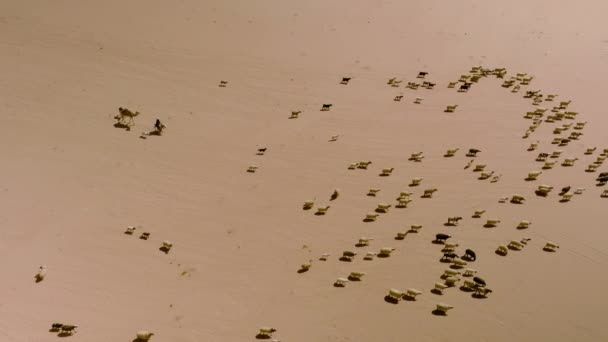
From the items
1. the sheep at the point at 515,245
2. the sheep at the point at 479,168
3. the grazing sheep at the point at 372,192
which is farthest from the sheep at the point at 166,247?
the sheep at the point at 479,168

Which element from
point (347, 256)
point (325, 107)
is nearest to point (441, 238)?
point (347, 256)

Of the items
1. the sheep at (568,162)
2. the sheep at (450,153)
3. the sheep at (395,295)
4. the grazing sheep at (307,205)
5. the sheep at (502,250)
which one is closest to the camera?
the sheep at (395,295)

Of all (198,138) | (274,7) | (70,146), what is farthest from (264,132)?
(274,7)

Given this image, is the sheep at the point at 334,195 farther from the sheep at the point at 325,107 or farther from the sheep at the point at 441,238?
the sheep at the point at 325,107

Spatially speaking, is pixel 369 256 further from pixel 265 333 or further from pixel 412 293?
pixel 265 333

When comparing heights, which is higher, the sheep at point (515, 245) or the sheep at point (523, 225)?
the sheep at point (523, 225)

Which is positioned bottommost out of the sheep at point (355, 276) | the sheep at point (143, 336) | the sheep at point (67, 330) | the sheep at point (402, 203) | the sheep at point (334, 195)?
→ the sheep at point (143, 336)

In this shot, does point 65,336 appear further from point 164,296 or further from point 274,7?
point 274,7
